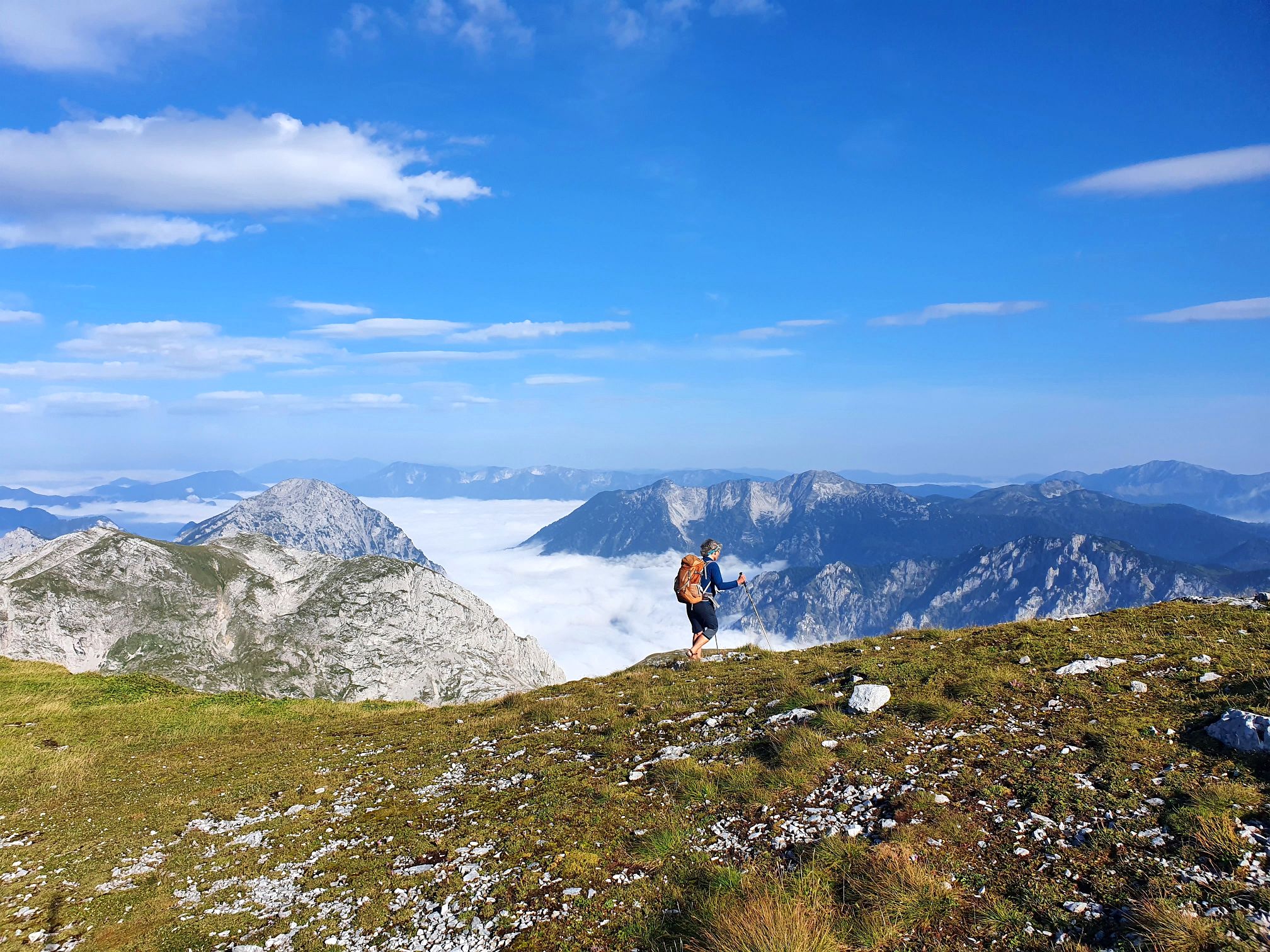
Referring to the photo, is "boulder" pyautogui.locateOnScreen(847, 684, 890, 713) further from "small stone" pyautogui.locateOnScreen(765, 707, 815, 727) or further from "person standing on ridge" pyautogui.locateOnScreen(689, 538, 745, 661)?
"person standing on ridge" pyautogui.locateOnScreen(689, 538, 745, 661)

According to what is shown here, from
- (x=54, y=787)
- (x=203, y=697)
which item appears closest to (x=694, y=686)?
(x=54, y=787)

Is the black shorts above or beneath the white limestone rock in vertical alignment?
beneath

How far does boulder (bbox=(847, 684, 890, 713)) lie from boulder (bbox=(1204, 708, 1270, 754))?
5.50m

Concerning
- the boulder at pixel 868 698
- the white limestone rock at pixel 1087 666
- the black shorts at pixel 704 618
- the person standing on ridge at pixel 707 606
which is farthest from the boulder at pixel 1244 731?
the black shorts at pixel 704 618

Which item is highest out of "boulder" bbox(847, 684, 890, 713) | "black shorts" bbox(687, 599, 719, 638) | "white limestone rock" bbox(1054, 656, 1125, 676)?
"white limestone rock" bbox(1054, 656, 1125, 676)

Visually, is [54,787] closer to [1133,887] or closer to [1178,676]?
[1133,887]

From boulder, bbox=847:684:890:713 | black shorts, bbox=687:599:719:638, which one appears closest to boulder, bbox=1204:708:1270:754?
boulder, bbox=847:684:890:713

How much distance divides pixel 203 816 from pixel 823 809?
14239 millimetres

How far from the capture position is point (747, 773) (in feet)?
38.3

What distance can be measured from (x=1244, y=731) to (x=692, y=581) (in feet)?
54.6

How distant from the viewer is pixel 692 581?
24.5m

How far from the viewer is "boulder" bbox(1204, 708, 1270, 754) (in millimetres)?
9398

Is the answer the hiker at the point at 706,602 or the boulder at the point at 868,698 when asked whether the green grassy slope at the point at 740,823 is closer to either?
the boulder at the point at 868,698

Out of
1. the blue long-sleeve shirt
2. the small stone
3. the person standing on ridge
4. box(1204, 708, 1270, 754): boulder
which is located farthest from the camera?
the blue long-sleeve shirt
